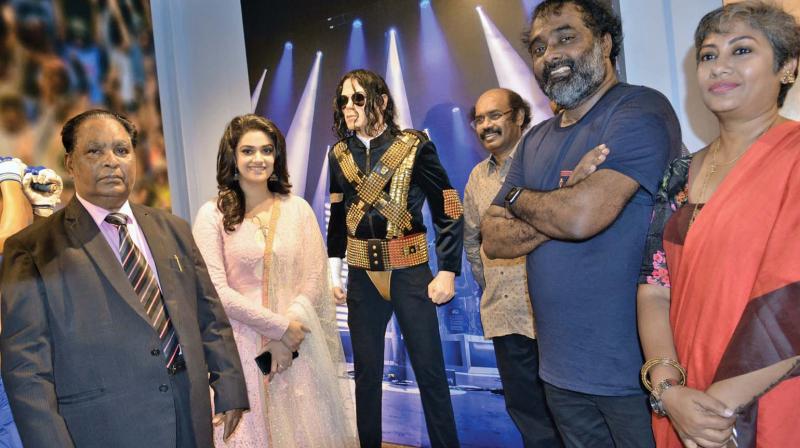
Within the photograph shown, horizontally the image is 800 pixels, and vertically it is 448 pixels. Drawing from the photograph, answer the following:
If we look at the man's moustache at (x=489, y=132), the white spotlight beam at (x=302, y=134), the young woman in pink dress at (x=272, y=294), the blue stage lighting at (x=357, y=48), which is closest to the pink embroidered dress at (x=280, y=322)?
the young woman in pink dress at (x=272, y=294)

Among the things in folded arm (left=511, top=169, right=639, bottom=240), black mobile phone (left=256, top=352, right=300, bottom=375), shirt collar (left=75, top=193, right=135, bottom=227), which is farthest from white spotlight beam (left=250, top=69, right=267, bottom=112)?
folded arm (left=511, top=169, right=639, bottom=240)

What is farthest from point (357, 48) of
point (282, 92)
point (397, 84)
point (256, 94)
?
point (256, 94)

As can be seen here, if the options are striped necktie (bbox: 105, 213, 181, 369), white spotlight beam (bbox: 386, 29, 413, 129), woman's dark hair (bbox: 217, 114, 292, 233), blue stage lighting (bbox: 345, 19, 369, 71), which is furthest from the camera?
blue stage lighting (bbox: 345, 19, 369, 71)

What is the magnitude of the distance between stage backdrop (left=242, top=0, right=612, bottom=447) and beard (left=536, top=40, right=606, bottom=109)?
4.93 ft

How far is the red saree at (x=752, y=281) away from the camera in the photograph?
4.54ft

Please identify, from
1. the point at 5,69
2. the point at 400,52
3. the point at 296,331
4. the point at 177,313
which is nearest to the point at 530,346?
the point at 296,331

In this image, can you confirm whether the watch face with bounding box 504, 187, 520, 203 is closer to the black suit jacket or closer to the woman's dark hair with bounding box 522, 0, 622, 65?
the woman's dark hair with bounding box 522, 0, 622, 65

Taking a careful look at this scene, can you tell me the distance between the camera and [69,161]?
2.05 meters

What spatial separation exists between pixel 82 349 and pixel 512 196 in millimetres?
1479

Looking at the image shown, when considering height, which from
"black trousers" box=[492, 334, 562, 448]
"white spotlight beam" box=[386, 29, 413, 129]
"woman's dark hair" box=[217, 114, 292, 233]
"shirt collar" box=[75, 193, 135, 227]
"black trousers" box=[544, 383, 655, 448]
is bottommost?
"black trousers" box=[492, 334, 562, 448]

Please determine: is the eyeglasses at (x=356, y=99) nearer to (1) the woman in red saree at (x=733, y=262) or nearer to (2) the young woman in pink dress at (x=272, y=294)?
(2) the young woman in pink dress at (x=272, y=294)

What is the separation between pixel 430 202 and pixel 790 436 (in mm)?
2132

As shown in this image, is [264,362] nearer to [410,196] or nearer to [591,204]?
[410,196]

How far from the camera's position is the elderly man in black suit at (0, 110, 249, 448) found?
1.75 m
